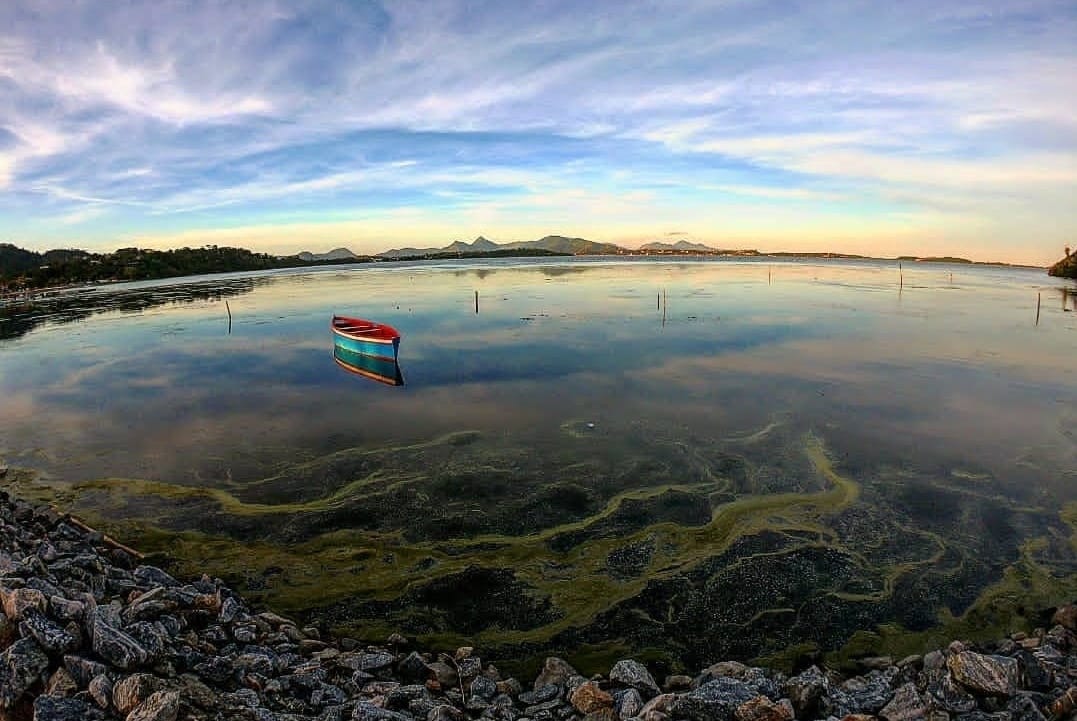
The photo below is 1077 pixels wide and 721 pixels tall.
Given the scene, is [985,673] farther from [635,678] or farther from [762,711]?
[635,678]

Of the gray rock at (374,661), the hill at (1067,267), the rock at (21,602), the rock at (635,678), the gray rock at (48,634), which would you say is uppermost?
the hill at (1067,267)

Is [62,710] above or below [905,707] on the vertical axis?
above

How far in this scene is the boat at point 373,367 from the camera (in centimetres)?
2439

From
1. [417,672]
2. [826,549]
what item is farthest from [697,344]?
[417,672]

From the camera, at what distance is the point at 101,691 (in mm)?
4691

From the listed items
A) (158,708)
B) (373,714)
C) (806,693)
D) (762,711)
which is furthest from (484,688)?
(806,693)

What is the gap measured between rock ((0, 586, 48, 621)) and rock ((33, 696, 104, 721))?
1.19 meters

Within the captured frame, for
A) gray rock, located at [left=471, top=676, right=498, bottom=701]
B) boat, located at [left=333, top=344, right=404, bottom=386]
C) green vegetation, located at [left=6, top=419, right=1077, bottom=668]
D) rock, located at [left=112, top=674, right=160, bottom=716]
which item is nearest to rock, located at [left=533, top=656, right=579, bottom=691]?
gray rock, located at [left=471, top=676, right=498, bottom=701]

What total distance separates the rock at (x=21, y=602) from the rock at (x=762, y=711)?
680 centimetres

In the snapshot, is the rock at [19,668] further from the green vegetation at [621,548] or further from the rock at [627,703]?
the rock at [627,703]

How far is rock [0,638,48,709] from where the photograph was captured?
465 centimetres

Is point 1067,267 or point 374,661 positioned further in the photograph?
point 1067,267

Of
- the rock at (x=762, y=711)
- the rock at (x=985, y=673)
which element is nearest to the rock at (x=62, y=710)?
the rock at (x=762, y=711)

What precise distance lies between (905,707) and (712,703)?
186 cm
